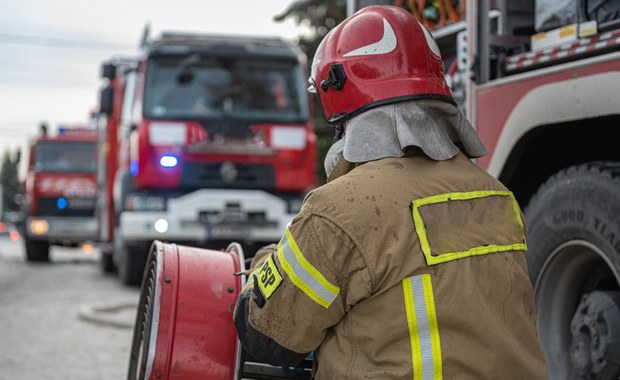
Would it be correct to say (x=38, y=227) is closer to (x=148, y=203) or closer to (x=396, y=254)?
(x=148, y=203)

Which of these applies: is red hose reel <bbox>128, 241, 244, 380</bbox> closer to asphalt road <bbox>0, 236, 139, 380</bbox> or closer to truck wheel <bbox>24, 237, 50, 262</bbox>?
asphalt road <bbox>0, 236, 139, 380</bbox>

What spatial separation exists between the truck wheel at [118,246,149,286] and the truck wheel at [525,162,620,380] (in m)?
8.28

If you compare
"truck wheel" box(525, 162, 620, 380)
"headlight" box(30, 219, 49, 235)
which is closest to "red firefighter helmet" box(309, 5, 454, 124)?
"truck wheel" box(525, 162, 620, 380)

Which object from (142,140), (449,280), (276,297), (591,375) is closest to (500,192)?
(449,280)

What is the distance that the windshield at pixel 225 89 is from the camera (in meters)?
11.2

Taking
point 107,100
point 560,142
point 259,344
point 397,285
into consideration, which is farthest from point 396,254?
point 107,100

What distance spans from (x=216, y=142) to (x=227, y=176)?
1.34 ft

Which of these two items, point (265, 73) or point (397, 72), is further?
point (265, 73)

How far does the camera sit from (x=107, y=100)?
1321 cm

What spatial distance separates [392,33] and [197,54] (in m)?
8.97

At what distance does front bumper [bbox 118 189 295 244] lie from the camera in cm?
1112

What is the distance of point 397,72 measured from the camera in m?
2.51

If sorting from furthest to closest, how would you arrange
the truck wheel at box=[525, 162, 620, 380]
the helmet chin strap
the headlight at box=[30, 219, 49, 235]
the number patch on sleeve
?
the headlight at box=[30, 219, 49, 235] → the truck wheel at box=[525, 162, 620, 380] → the helmet chin strap → the number patch on sleeve

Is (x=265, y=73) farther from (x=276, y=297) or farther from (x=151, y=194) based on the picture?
(x=276, y=297)
